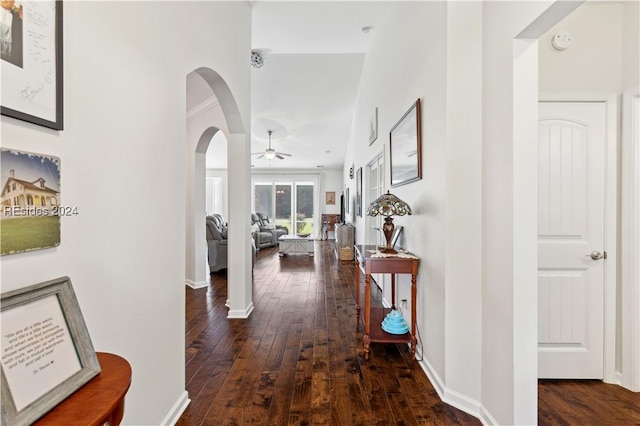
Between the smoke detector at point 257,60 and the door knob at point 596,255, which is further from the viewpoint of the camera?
the smoke detector at point 257,60

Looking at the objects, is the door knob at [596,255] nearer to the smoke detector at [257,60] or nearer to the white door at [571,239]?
the white door at [571,239]

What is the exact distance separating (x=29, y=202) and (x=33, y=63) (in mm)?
414

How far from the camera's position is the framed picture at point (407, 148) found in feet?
7.14

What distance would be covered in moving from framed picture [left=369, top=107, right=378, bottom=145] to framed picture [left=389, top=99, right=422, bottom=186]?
95 centimetres

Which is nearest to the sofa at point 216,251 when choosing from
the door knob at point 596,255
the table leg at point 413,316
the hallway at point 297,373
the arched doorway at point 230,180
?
the arched doorway at point 230,180

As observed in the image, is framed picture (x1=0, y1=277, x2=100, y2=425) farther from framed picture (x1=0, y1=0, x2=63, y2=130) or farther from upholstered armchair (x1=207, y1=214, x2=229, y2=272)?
upholstered armchair (x1=207, y1=214, x2=229, y2=272)

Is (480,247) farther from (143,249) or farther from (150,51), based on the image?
(150,51)

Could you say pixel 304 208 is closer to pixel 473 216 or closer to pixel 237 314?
pixel 237 314

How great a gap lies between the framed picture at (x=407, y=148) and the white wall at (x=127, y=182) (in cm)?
167

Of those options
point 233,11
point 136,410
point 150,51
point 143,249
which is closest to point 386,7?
point 233,11

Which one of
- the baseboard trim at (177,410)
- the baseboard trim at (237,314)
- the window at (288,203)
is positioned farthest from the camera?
the window at (288,203)

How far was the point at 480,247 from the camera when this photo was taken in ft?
5.47

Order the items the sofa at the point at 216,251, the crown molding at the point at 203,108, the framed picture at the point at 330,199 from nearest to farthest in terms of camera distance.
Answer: the crown molding at the point at 203,108, the sofa at the point at 216,251, the framed picture at the point at 330,199

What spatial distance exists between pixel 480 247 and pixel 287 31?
338cm
